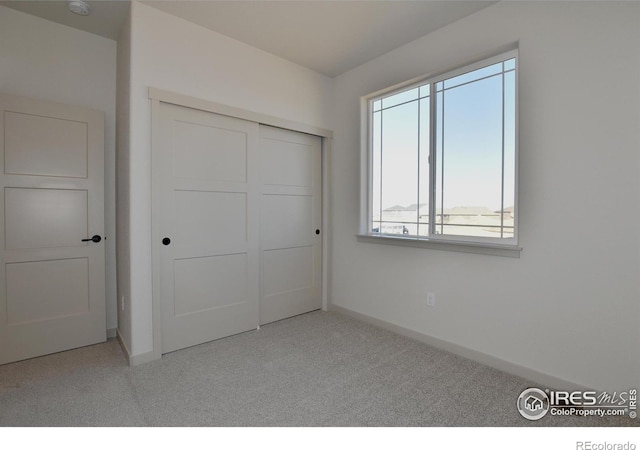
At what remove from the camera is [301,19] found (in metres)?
2.66

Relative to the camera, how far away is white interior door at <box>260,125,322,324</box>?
11.1 feet

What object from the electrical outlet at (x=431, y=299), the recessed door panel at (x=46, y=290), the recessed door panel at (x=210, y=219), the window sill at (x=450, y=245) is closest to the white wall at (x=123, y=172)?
the recessed door panel at (x=46, y=290)

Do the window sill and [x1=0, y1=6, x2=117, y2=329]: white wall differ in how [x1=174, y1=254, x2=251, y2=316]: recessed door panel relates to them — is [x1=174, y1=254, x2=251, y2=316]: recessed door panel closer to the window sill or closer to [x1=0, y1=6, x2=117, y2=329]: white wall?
[x1=0, y1=6, x2=117, y2=329]: white wall

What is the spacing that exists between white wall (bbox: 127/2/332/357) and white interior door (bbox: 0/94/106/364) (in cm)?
66

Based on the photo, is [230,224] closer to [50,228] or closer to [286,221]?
[286,221]

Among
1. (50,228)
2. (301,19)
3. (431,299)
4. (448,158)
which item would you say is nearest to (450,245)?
(431,299)

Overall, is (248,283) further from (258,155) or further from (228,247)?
(258,155)

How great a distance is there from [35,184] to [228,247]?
63.1 inches

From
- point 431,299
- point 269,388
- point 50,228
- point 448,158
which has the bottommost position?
point 269,388

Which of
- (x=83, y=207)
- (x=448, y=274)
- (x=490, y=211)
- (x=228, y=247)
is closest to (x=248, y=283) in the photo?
(x=228, y=247)

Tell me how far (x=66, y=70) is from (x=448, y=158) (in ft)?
11.4

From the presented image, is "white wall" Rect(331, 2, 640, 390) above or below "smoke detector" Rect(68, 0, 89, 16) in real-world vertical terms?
below

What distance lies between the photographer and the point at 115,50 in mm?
3068

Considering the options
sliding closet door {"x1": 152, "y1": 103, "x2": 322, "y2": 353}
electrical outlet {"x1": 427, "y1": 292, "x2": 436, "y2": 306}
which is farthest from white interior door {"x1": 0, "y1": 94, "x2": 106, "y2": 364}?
electrical outlet {"x1": 427, "y1": 292, "x2": 436, "y2": 306}
